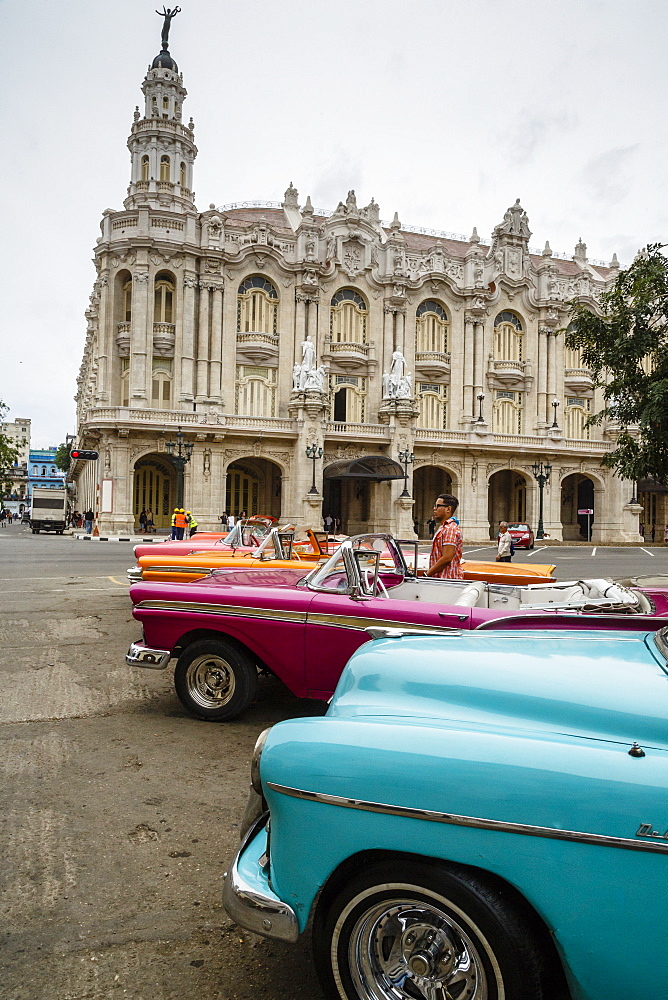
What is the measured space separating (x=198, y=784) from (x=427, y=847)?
2561 mm

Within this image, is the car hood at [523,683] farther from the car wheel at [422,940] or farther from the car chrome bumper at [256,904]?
the car chrome bumper at [256,904]

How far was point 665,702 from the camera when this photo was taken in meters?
2.27

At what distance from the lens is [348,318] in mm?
42594

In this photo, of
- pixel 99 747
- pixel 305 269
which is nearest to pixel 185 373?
pixel 305 269

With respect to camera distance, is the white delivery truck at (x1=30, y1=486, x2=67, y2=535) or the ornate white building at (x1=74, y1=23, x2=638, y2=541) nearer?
the ornate white building at (x1=74, y1=23, x2=638, y2=541)

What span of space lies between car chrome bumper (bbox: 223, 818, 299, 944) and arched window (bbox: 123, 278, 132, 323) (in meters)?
40.3

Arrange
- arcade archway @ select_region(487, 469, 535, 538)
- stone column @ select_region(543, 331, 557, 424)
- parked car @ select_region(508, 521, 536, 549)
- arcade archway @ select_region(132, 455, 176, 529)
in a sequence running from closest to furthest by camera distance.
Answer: parked car @ select_region(508, 521, 536, 549) → arcade archway @ select_region(132, 455, 176, 529) → stone column @ select_region(543, 331, 557, 424) → arcade archway @ select_region(487, 469, 535, 538)

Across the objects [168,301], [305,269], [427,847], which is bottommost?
[427,847]

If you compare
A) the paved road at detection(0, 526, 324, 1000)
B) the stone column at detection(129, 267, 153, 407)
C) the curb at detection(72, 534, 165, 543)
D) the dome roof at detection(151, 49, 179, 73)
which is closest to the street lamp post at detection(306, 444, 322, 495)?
the curb at detection(72, 534, 165, 543)

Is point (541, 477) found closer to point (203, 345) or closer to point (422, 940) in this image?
point (203, 345)

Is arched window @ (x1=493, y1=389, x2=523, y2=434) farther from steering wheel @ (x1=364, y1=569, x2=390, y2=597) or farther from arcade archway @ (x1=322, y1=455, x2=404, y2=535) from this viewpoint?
steering wheel @ (x1=364, y1=569, x2=390, y2=597)

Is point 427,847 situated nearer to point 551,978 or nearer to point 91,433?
point 551,978

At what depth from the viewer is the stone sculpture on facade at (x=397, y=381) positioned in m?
40.5

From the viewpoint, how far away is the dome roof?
141 feet
